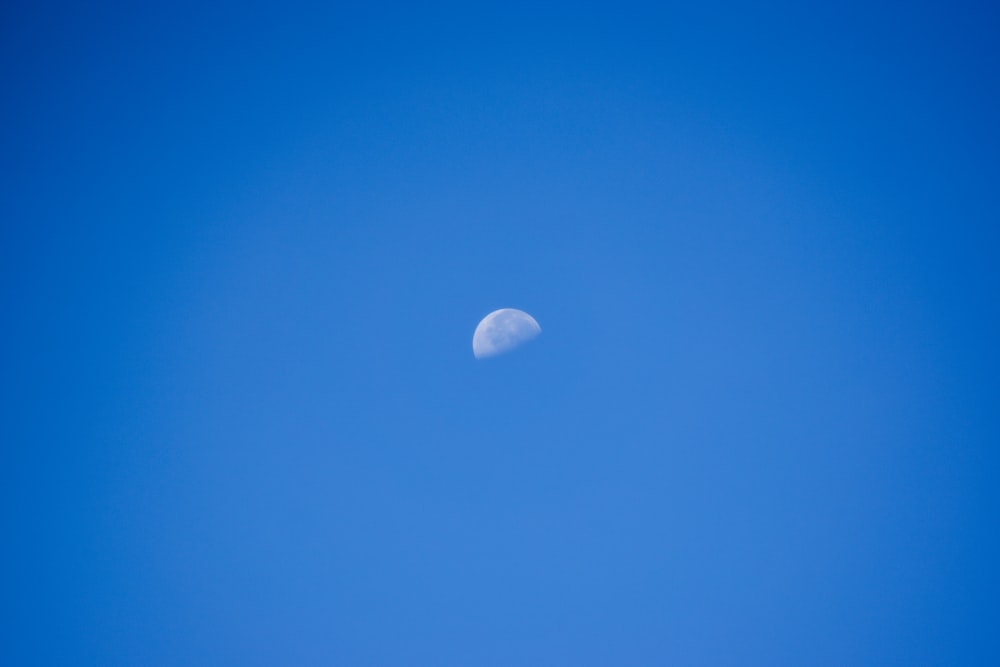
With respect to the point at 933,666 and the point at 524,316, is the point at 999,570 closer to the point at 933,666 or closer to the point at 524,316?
the point at 933,666

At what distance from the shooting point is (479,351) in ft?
76.2

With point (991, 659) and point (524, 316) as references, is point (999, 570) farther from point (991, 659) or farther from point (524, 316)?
point (524, 316)

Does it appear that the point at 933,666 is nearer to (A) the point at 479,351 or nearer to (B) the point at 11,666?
(A) the point at 479,351

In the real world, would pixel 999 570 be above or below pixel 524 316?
below

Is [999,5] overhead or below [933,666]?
overhead

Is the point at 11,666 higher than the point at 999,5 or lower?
lower

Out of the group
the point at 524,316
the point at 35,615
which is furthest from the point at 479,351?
the point at 35,615

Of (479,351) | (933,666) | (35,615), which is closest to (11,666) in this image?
(35,615)

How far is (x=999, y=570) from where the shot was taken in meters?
23.1

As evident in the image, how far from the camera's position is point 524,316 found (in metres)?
23.2

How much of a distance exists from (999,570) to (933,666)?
0.66 m

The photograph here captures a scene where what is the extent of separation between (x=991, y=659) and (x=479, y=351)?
339cm

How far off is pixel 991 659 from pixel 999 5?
3.70 metres

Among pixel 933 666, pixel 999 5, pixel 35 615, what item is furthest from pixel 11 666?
pixel 999 5
